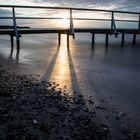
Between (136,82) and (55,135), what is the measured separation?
3.68m

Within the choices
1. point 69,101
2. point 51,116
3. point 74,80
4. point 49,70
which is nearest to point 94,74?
point 74,80

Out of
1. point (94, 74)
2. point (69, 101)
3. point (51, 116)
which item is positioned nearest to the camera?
point (51, 116)

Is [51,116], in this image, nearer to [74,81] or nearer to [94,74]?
[74,81]

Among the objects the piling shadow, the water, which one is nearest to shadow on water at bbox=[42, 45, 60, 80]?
the water

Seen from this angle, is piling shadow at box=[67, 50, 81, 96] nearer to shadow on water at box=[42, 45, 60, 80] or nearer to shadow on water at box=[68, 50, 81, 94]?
shadow on water at box=[68, 50, 81, 94]

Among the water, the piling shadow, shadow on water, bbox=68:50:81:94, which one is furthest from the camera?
shadow on water, bbox=68:50:81:94

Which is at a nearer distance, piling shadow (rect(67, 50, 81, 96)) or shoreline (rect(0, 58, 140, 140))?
shoreline (rect(0, 58, 140, 140))

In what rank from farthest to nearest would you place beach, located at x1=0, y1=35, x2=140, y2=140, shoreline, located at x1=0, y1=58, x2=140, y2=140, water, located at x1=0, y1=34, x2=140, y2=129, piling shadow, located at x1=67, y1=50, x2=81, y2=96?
piling shadow, located at x1=67, y1=50, x2=81, y2=96, water, located at x1=0, y1=34, x2=140, y2=129, beach, located at x1=0, y1=35, x2=140, y2=140, shoreline, located at x1=0, y1=58, x2=140, y2=140

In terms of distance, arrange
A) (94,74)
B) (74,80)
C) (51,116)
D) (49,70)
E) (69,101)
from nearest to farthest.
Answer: (51,116), (69,101), (74,80), (94,74), (49,70)

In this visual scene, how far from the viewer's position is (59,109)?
17.3ft

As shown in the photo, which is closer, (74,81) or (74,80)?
(74,81)

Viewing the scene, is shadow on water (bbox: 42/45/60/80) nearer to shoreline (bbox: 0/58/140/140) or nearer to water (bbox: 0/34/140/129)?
water (bbox: 0/34/140/129)

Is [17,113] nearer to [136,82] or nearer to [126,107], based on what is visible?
[126,107]

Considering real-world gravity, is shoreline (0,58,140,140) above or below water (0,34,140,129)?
above
